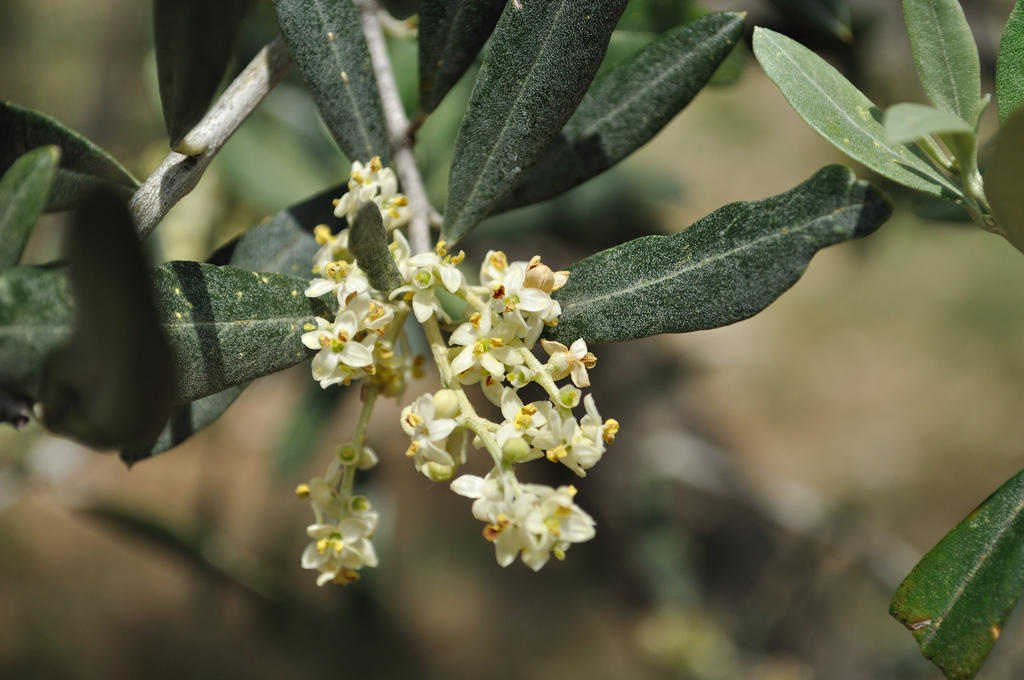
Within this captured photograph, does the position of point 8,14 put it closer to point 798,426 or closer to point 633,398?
point 633,398

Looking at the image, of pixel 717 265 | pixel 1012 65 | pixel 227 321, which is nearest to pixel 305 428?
pixel 227 321

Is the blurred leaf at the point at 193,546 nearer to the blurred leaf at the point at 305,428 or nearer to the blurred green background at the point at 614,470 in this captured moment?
the blurred green background at the point at 614,470

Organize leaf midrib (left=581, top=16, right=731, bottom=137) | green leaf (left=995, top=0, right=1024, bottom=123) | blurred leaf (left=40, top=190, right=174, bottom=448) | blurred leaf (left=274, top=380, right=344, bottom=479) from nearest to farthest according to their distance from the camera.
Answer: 1. blurred leaf (left=40, top=190, right=174, bottom=448)
2. green leaf (left=995, top=0, right=1024, bottom=123)
3. leaf midrib (left=581, top=16, right=731, bottom=137)
4. blurred leaf (left=274, top=380, right=344, bottom=479)

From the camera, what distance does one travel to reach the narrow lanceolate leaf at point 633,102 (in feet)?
3.24

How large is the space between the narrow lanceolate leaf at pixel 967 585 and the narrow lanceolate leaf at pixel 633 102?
65cm

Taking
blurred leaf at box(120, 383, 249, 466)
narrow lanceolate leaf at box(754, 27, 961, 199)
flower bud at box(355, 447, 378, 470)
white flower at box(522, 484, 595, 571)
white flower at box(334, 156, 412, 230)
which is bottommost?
flower bud at box(355, 447, 378, 470)

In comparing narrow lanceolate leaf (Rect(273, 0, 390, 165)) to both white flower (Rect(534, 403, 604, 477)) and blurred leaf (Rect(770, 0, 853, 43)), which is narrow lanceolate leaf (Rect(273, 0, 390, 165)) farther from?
blurred leaf (Rect(770, 0, 853, 43))

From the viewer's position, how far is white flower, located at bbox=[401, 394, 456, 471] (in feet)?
2.71

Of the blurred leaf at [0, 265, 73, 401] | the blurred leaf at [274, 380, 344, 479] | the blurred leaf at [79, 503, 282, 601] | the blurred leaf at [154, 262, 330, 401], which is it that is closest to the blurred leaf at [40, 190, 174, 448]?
the blurred leaf at [0, 265, 73, 401]

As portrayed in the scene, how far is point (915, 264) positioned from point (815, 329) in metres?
0.81

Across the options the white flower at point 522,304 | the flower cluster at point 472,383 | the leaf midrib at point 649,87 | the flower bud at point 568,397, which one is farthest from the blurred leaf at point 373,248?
the leaf midrib at point 649,87

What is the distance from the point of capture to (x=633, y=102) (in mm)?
1059

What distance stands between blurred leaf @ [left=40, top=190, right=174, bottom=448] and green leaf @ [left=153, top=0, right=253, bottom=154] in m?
0.16

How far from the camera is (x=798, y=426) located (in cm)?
467
